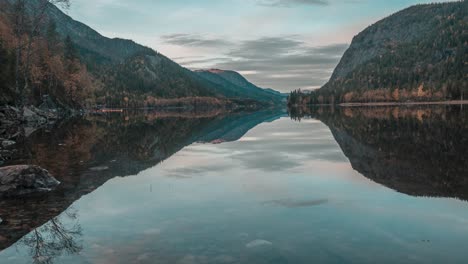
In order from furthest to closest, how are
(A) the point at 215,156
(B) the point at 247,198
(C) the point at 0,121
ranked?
1. (C) the point at 0,121
2. (A) the point at 215,156
3. (B) the point at 247,198

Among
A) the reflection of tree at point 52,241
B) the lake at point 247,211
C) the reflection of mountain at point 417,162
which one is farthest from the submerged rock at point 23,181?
the reflection of mountain at point 417,162

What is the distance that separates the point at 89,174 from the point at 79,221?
8562mm

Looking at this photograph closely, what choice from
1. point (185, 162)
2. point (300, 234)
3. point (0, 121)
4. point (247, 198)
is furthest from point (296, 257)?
point (0, 121)

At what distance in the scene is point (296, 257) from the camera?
953 centimetres

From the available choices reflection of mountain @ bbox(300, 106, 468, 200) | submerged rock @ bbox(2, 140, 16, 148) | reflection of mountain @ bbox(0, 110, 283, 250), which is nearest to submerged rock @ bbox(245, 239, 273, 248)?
reflection of mountain @ bbox(0, 110, 283, 250)

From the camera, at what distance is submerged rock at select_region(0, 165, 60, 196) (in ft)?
54.7

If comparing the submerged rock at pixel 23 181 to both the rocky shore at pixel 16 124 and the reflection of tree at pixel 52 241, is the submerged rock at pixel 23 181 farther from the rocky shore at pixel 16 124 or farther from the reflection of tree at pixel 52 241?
the rocky shore at pixel 16 124

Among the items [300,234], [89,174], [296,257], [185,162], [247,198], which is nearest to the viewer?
[296,257]

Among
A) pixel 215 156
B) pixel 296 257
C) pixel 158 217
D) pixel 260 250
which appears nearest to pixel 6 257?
pixel 158 217

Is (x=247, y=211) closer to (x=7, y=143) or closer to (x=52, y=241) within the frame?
(x=52, y=241)

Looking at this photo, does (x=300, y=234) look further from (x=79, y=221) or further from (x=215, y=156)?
(x=215, y=156)

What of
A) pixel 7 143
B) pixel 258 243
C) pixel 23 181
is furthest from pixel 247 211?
pixel 7 143

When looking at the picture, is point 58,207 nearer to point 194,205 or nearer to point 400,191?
point 194,205

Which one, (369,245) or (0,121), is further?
(0,121)
